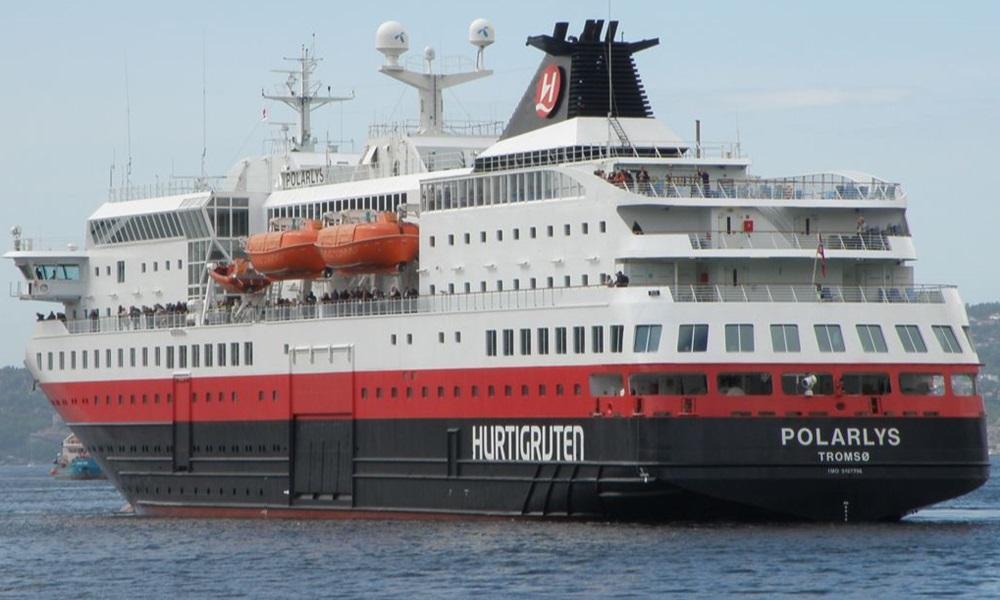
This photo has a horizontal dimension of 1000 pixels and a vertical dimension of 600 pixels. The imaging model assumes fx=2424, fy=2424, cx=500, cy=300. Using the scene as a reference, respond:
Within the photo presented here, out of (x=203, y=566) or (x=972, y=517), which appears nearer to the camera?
(x=203, y=566)

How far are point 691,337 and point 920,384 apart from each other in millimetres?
5408

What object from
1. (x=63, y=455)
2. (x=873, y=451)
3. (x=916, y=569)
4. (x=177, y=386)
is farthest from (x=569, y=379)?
(x=63, y=455)

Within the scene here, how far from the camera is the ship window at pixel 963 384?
2045 inches

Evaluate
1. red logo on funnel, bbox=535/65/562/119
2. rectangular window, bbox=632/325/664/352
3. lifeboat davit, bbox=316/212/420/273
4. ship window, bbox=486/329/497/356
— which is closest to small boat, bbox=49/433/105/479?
lifeboat davit, bbox=316/212/420/273

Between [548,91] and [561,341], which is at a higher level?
[548,91]

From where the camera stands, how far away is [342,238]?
2349 inches

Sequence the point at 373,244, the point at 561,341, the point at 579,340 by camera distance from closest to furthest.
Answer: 1. the point at 579,340
2. the point at 561,341
3. the point at 373,244

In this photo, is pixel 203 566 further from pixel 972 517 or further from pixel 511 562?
pixel 972 517

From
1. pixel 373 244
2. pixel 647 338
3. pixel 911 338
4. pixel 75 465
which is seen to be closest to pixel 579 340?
pixel 647 338

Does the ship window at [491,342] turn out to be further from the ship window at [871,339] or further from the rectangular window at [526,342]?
the ship window at [871,339]

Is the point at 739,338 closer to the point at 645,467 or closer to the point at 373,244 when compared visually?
the point at 645,467

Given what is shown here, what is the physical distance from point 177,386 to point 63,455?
353ft

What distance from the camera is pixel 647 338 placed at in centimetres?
5116

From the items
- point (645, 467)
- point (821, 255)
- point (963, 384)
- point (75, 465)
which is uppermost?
point (821, 255)
